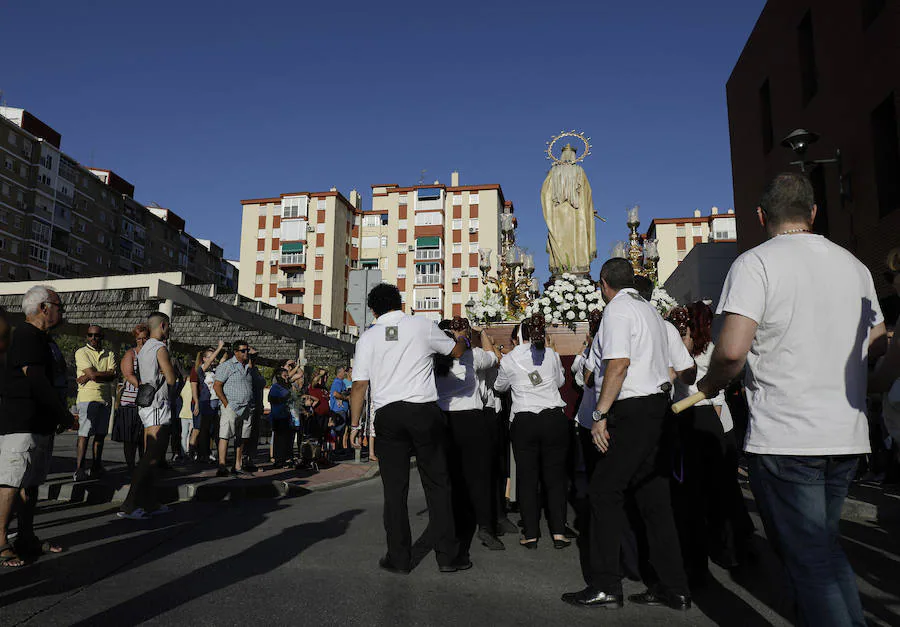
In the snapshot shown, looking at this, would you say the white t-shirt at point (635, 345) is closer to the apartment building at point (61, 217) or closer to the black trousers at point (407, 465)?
the black trousers at point (407, 465)

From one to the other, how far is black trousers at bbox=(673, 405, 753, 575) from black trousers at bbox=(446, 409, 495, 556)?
64.4 inches

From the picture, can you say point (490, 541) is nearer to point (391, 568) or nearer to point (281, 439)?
point (391, 568)

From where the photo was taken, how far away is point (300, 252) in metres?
70.0

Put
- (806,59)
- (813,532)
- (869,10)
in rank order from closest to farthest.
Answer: (813,532), (869,10), (806,59)

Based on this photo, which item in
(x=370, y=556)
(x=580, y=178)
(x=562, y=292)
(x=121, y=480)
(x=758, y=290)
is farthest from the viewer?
(x=580, y=178)

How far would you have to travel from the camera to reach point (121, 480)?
8414 mm

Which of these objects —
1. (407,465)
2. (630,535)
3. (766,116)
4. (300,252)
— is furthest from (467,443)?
(300,252)

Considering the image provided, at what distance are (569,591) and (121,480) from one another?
6428 mm

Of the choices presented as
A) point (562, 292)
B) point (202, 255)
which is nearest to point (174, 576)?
point (562, 292)

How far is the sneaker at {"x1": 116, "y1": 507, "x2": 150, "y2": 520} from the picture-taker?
20.7 feet

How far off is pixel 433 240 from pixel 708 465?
213 feet

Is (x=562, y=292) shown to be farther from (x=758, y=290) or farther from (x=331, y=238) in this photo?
(x=331, y=238)

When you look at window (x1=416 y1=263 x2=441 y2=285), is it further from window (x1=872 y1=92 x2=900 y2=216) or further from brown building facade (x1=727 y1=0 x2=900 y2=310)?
window (x1=872 y1=92 x2=900 y2=216)

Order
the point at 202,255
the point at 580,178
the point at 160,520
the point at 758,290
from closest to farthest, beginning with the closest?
the point at 758,290, the point at 160,520, the point at 580,178, the point at 202,255
